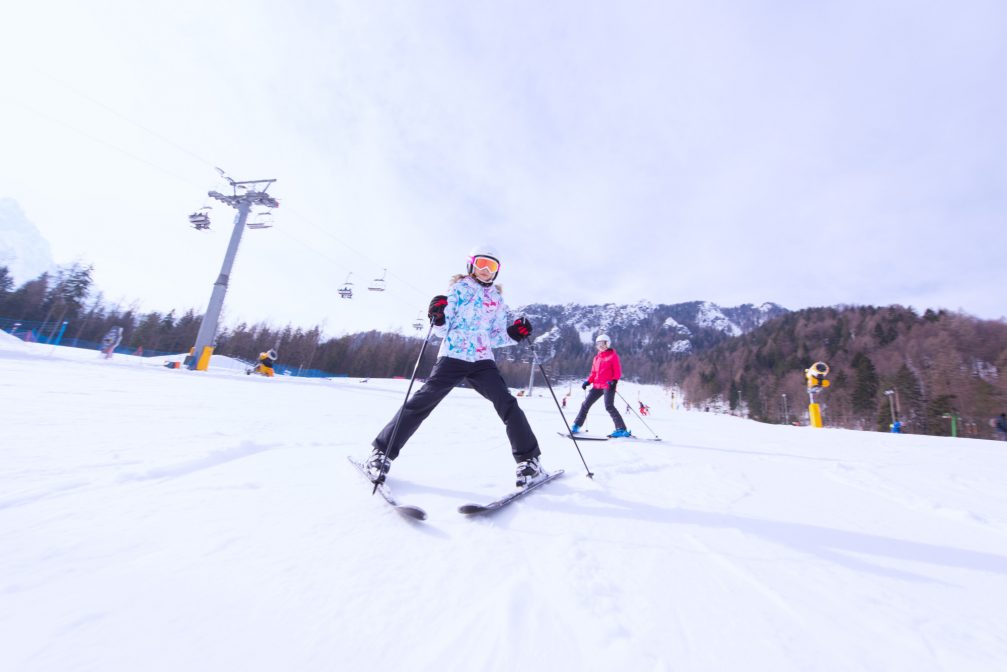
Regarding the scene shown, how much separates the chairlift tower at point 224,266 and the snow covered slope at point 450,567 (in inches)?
538

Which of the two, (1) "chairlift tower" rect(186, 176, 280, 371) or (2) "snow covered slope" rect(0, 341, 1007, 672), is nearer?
(2) "snow covered slope" rect(0, 341, 1007, 672)

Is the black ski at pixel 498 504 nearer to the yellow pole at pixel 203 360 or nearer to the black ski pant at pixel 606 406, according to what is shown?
the black ski pant at pixel 606 406

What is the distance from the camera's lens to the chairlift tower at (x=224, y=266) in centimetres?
1417

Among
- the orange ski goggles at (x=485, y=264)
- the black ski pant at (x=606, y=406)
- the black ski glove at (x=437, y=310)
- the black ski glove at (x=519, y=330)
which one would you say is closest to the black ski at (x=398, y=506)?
the black ski glove at (x=437, y=310)

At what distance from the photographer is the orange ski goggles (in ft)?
10.8

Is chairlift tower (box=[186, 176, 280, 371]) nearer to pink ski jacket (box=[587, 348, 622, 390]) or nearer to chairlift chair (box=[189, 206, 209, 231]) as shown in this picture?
chairlift chair (box=[189, 206, 209, 231])

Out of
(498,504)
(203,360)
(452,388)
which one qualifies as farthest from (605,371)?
(203,360)

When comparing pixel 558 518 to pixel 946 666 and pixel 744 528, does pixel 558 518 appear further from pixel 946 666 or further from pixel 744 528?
pixel 946 666

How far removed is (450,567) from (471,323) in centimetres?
180

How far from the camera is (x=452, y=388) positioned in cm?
277

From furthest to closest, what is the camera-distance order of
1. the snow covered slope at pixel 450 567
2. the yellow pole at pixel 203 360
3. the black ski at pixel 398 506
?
1. the yellow pole at pixel 203 360
2. the black ski at pixel 398 506
3. the snow covered slope at pixel 450 567

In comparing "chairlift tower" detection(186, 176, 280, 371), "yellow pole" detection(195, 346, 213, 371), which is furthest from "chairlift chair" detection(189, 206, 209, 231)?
"yellow pole" detection(195, 346, 213, 371)

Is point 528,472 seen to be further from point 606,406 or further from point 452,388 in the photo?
point 606,406

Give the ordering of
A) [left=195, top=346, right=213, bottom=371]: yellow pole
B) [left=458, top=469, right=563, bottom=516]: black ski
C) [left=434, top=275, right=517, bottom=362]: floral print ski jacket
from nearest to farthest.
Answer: [left=458, top=469, right=563, bottom=516]: black ski → [left=434, top=275, right=517, bottom=362]: floral print ski jacket → [left=195, top=346, right=213, bottom=371]: yellow pole
